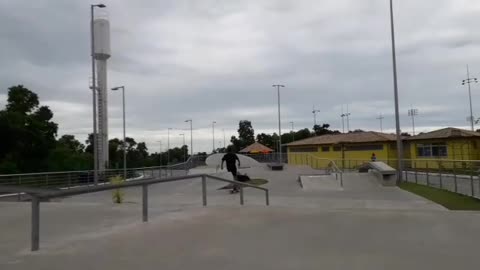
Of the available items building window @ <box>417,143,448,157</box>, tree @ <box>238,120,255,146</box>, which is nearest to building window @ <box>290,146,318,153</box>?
building window @ <box>417,143,448,157</box>

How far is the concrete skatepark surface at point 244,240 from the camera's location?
4.50 meters

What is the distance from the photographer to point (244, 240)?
5.43 metres

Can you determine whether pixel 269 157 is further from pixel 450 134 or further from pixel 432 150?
pixel 450 134

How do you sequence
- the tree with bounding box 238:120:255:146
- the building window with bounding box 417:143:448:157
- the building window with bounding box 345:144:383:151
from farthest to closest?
1. the tree with bounding box 238:120:255:146
2. the building window with bounding box 345:144:383:151
3. the building window with bounding box 417:143:448:157

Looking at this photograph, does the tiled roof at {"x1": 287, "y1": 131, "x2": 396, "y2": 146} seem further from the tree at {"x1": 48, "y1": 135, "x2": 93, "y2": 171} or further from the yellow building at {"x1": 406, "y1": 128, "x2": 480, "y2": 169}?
the tree at {"x1": 48, "y1": 135, "x2": 93, "y2": 171}

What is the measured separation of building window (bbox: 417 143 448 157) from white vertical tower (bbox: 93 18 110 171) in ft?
97.6

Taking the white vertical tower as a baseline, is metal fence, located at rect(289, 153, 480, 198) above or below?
below

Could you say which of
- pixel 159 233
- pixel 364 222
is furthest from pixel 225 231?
pixel 364 222

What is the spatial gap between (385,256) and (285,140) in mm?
102606

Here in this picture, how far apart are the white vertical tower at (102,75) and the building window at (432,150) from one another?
1171 inches

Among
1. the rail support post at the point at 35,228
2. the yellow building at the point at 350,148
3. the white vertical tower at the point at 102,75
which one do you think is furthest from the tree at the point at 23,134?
the yellow building at the point at 350,148

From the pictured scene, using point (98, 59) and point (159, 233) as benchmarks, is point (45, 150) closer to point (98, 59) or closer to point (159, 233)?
point (98, 59)

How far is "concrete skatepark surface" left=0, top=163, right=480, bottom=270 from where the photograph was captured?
4.50 m

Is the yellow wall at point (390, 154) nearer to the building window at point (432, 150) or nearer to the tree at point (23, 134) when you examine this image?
the building window at point (432, 150)
